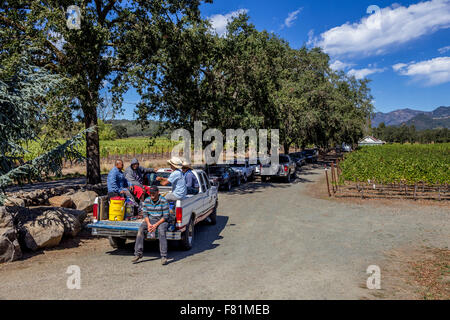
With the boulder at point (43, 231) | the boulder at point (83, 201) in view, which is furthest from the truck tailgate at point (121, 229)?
the boulder at point (83, 201)

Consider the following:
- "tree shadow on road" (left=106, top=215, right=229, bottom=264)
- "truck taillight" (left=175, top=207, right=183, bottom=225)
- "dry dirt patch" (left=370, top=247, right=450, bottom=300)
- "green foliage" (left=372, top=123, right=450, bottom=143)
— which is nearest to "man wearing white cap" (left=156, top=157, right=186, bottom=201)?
"truck taillight" (left=175, top=207, right=183, bottom=225)

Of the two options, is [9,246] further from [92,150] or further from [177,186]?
[92,150]

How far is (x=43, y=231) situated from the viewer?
7.93 meters

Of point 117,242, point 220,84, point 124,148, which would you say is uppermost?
point 220,84

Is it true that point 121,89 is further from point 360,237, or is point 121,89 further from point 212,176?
point 360,237

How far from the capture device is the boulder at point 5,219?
24.2ft

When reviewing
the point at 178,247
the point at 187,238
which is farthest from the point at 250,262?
the point at 178,247

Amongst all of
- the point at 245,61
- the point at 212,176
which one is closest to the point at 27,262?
the point at 212,176

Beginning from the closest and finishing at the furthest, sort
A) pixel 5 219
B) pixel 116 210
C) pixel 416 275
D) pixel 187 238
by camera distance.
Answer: pixel 416 275 → pixel 5 219 → pixel 116 210 → pixel 187 238

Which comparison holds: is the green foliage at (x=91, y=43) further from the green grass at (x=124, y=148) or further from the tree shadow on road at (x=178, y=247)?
the green grass at (x=124, y=148)

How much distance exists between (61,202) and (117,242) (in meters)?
3.83

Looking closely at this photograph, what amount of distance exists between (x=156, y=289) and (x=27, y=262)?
11.1 feet

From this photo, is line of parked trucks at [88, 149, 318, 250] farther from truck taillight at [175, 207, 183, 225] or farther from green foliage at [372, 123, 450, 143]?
green foliage at [372, 123, 450, 143]

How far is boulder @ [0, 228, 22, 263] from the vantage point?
6.98m
